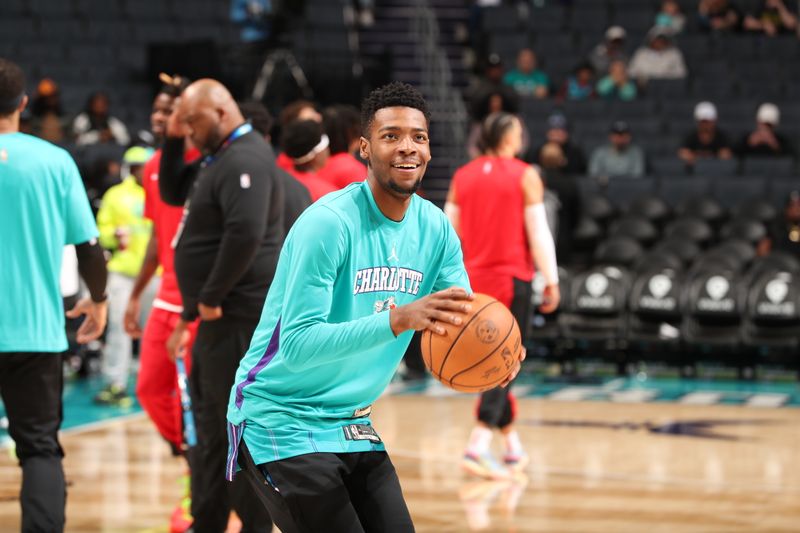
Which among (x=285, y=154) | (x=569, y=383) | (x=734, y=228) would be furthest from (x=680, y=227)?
(x=285, y=154)

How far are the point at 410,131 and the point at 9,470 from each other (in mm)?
4978

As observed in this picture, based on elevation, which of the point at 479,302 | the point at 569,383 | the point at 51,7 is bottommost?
the point at 569,383

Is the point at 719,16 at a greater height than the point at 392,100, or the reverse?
the point at 719,16

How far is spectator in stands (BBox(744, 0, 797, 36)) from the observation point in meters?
16.6

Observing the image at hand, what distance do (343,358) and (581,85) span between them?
13.2 meters

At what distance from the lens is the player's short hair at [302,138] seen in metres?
6.54

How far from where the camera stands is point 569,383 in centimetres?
1198

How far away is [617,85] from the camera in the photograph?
1598cm

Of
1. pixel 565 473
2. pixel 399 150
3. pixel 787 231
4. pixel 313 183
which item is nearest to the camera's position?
pixel 399 150

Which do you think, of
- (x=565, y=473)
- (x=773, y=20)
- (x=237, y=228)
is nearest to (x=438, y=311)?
(x=237, y=228)

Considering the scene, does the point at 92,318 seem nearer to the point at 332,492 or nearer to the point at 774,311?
the point at 332,492

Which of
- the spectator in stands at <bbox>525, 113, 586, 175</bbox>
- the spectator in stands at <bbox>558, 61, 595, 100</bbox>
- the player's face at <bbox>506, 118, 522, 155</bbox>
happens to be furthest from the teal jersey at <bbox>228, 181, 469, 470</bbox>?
the spectator in stands at <bbox>558, 61, 595, 100</bbox>

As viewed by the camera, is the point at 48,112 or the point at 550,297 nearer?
the point at 550,297

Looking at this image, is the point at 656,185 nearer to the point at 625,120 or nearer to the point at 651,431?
the point at 625,120
